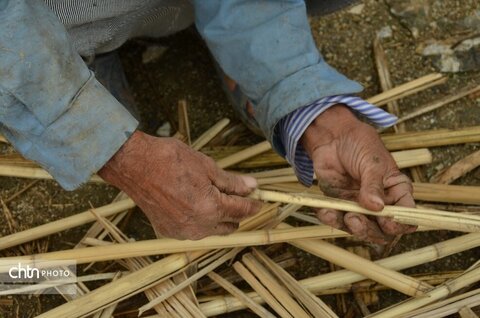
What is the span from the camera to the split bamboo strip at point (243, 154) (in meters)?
1.85

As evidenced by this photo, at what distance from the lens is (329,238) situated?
5.51 ft

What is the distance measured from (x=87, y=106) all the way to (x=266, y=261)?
0.58 meters

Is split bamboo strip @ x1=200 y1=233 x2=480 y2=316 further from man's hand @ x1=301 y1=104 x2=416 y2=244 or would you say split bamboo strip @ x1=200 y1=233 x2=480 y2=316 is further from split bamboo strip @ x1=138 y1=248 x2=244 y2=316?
man's hand @ x1=301 y1=104 x2=416 y2=244

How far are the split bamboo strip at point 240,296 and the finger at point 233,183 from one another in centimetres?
32

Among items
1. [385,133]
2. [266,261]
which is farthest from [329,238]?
[385,133]

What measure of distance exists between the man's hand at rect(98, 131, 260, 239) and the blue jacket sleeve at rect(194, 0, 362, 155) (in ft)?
0.92

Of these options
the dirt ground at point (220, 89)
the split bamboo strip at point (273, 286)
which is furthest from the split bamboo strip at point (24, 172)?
the split bamboo strip at point (273, 286)

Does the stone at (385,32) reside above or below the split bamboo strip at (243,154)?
above

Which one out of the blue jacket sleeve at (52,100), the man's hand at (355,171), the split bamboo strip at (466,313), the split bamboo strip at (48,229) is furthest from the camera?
the split bamboo strip at (48,229)

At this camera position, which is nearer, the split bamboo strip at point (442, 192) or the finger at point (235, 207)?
the finger at point (235, 207)

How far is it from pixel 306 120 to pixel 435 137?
521 millimetres

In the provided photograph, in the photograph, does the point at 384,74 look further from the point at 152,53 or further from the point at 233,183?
the point at 233,183

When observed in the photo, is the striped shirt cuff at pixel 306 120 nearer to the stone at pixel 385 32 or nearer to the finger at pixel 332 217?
the finger at pixel 332 217

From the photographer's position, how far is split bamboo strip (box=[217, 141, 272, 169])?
1848 millimetres
